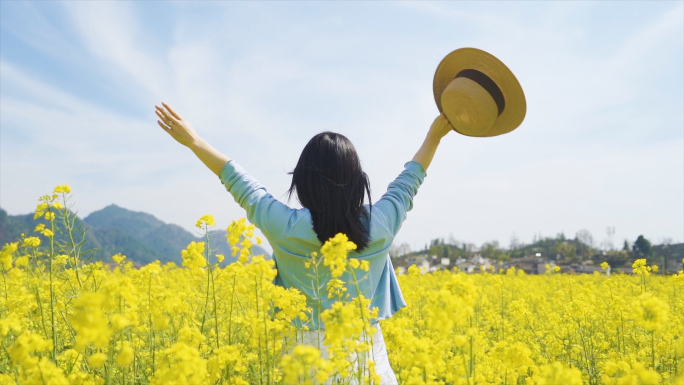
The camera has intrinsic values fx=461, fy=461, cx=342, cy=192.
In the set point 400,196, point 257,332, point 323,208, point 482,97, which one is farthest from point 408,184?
point 257,332

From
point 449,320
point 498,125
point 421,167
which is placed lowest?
point 449,320

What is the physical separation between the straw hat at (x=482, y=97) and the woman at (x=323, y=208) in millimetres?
497

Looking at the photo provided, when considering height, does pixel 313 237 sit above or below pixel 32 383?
above

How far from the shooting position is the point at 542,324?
598 centimetres

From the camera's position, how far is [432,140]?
8.47 feet

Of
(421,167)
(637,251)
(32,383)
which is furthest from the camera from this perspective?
(637,251)

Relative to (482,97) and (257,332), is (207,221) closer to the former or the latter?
(257,332)

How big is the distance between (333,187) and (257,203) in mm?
349

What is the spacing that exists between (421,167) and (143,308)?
66.2 inches

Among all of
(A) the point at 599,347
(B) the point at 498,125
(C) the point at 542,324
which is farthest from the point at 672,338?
(B) the point at 498,125

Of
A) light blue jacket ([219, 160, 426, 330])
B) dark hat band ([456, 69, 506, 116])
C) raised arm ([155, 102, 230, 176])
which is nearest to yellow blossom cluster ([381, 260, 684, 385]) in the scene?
light blue jacket ([219, 160, 426, 330])

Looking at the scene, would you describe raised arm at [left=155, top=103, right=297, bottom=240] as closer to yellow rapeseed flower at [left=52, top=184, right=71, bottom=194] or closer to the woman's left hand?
the woman's left hand

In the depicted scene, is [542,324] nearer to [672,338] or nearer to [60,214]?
[672,338]

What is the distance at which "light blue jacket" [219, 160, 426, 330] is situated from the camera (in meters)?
2.01
